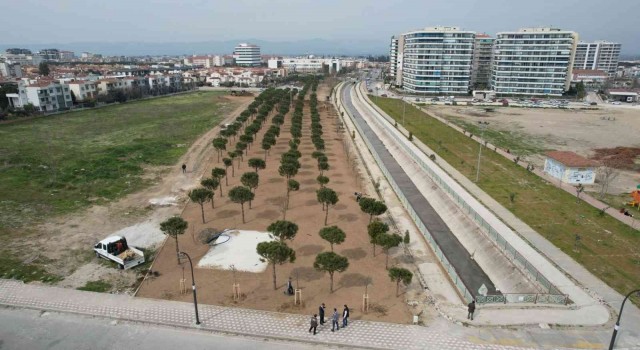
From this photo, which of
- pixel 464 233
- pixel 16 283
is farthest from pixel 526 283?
pixel 16 283

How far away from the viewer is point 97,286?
24.7 meters

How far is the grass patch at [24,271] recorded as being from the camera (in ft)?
83.0

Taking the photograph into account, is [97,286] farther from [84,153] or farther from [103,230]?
[84,153]

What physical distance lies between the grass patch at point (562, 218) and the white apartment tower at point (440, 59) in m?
82.4

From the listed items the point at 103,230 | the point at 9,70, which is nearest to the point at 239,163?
the point at 103,230

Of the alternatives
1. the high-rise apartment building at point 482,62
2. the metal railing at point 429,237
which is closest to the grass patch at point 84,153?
the metal railing at point 429,237

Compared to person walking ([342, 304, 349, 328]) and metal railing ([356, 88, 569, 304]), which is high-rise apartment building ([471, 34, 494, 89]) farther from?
person walking ([342, 304, 349, 328])

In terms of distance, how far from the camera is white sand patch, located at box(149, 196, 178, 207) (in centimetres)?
3888

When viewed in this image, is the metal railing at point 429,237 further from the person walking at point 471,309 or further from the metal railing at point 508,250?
the person walking at point 471,309

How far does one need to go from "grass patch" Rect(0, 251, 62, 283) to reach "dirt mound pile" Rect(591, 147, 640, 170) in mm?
60214

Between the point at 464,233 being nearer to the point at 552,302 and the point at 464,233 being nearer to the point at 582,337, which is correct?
the point at 552,302

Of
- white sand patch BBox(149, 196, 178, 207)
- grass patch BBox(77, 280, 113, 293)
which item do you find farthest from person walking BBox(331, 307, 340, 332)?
A: white sand patch BBox(149, 196, 178, 207)

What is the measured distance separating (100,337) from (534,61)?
140169 millimetres

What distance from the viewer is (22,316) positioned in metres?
21.6
